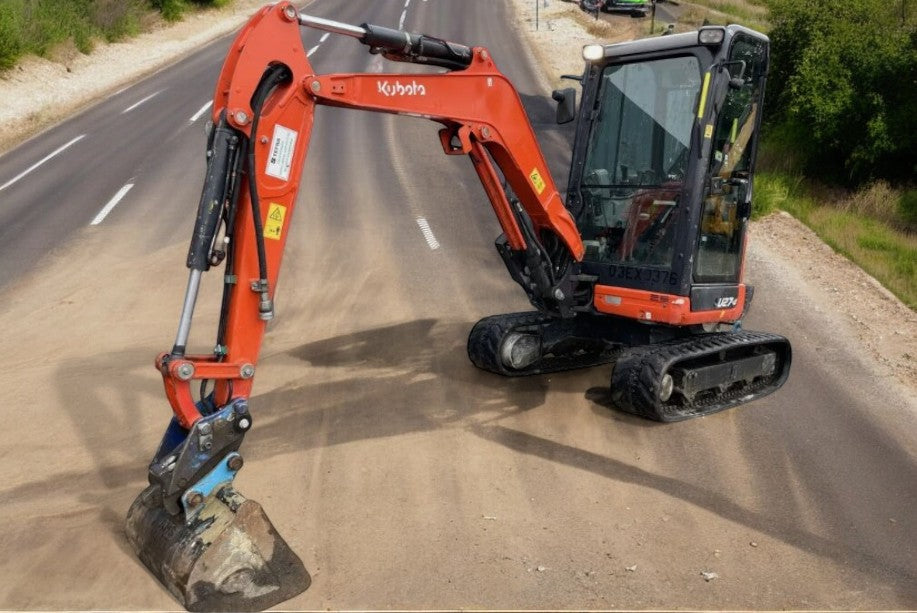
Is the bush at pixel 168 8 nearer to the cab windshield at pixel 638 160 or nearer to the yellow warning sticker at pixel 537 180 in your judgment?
the cab windshield at pixel 638 160

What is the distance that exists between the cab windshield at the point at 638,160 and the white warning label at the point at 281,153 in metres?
3.40

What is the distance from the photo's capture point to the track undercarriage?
734 cm

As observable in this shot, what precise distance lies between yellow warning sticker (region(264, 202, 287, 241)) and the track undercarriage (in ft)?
10.8

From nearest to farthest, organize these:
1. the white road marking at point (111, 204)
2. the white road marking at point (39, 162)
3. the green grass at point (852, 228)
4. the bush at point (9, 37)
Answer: the green grass at point (852, 228) → the white road marking at point (111, 204) → the white road marking at point (39, 162) → the bush at point (9, 37)

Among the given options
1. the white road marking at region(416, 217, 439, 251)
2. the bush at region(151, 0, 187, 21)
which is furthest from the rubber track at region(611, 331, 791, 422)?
the bush at region(151, 0, 187, 21)

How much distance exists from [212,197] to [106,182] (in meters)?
12.8

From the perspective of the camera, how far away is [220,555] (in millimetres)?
5008

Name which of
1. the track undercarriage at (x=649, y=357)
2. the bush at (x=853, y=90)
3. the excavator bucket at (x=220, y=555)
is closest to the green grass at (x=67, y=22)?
the bush at (x=853, y=90)

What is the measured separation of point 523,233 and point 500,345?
1.28 metres

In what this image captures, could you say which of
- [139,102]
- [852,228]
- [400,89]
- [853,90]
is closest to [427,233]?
[852,228]

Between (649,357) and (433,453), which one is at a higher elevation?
(649,357)

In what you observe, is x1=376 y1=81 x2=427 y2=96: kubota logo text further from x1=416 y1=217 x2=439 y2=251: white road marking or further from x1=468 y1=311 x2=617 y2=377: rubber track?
x1=416 y1=217 x2=439 y2=251: white road marking

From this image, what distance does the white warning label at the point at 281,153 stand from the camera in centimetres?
532

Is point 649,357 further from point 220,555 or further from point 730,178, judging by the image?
point 220,555
